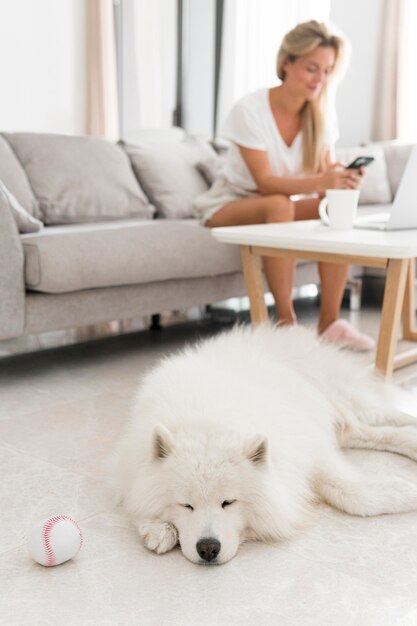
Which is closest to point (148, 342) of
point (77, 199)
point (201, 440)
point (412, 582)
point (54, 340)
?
point (54, 340)

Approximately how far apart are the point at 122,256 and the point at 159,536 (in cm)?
139

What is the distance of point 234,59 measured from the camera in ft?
19.5

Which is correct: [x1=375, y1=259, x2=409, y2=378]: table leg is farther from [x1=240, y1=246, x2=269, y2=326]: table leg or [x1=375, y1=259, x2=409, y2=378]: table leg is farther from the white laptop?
[x1=240, y1=246, x2=269, y2=326]: table leg

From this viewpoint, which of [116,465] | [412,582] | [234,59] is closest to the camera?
[412,582]

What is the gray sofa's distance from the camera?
7.63ft

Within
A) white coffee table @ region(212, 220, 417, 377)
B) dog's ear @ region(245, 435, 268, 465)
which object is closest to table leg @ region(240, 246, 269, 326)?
white coffee table @ region(212, 220, 417, 377)

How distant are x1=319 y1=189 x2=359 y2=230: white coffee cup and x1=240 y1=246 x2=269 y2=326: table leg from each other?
0.29 m

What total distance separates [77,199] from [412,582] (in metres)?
2.34

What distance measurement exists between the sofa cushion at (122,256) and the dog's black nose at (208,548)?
1.33 meters

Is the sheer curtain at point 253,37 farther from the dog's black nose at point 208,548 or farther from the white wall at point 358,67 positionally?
the dog's black nose at point 208,548

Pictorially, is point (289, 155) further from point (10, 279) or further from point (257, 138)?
point (10, 279)

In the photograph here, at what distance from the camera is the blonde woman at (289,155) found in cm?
263

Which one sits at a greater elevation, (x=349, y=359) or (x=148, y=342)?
(x=349, y=359)

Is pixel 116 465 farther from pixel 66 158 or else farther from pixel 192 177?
pixel 192 177
